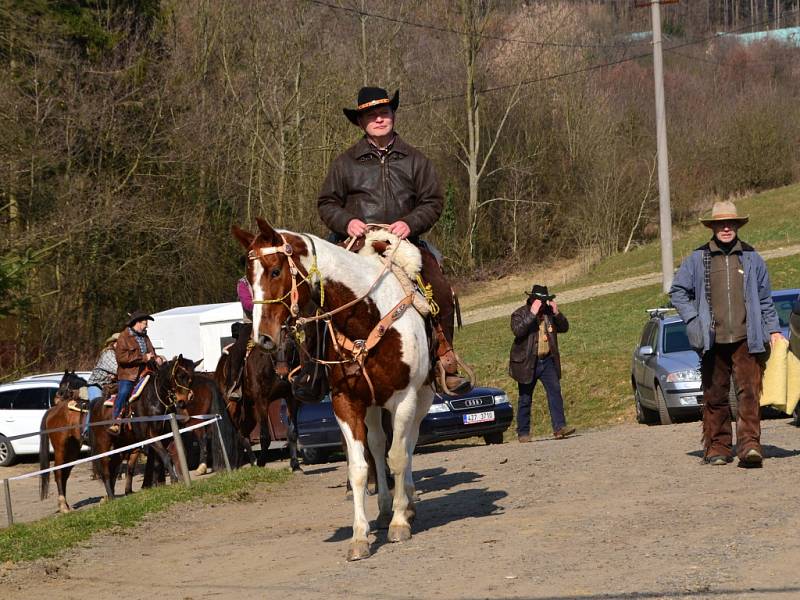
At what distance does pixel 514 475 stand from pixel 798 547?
5.26 m

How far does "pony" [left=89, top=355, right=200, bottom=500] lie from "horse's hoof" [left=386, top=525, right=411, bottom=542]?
28.5 ft

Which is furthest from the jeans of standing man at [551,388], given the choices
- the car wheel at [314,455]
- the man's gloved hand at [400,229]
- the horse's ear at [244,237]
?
the horse's ear at [244,237]

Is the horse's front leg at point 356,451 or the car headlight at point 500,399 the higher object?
the horse's front leg at point 356,451

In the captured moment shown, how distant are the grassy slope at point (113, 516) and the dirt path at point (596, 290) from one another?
3497cm

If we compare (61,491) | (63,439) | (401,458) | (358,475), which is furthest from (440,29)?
(358,475)

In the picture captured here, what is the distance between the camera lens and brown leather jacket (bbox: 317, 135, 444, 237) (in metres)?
10.5

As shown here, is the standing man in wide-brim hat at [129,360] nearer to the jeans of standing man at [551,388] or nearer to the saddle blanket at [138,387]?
the saddle blanket at [138,387]

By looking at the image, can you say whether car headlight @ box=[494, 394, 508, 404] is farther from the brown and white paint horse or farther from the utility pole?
the utility pole

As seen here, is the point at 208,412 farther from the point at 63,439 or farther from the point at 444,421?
the point at 444,421

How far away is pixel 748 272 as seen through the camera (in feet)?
39.4

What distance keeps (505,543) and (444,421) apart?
11925 mm

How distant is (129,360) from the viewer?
18.3m

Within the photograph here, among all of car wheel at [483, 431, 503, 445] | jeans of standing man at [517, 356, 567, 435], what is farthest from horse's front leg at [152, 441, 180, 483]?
car wheel at [483, 431, 503, 445]

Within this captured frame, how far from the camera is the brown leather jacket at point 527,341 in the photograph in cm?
1981
